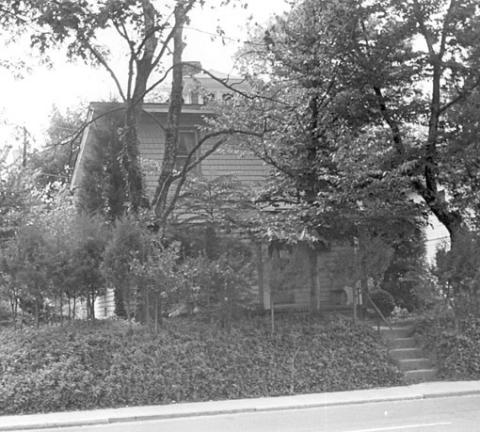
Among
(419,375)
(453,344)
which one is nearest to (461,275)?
(453,344)

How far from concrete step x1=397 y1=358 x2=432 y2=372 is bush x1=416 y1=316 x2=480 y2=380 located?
9.5 inches

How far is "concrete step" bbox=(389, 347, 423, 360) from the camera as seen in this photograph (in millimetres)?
15369

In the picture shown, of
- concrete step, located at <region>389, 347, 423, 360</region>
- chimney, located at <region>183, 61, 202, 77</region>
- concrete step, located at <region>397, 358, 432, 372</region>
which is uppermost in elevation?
chimney, located at <region>183, 61, 202, 77</region>

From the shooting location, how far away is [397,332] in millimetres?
16219

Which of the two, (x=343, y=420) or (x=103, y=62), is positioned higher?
(x=103, y=62)

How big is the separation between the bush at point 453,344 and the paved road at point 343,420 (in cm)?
255

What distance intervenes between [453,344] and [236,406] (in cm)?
574

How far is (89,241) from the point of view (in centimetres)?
1430

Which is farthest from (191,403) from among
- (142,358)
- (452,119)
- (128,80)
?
(452,119)

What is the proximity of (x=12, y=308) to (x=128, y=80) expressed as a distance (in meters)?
6.09

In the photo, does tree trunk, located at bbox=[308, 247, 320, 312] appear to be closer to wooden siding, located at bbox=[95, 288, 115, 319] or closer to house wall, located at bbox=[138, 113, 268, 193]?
house wall, located at bbox=[138, 113, 268, 193]

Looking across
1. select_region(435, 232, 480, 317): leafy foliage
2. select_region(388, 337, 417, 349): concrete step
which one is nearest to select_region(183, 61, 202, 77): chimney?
select_region(435, 232, 480, 317): leafy foliage

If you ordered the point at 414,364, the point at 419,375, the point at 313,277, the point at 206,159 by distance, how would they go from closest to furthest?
the point at 419,375 → the point at 414,364 → the point at 313,277 → the point at 206,159

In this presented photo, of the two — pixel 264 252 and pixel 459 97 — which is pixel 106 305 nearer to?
pixel 264 252
